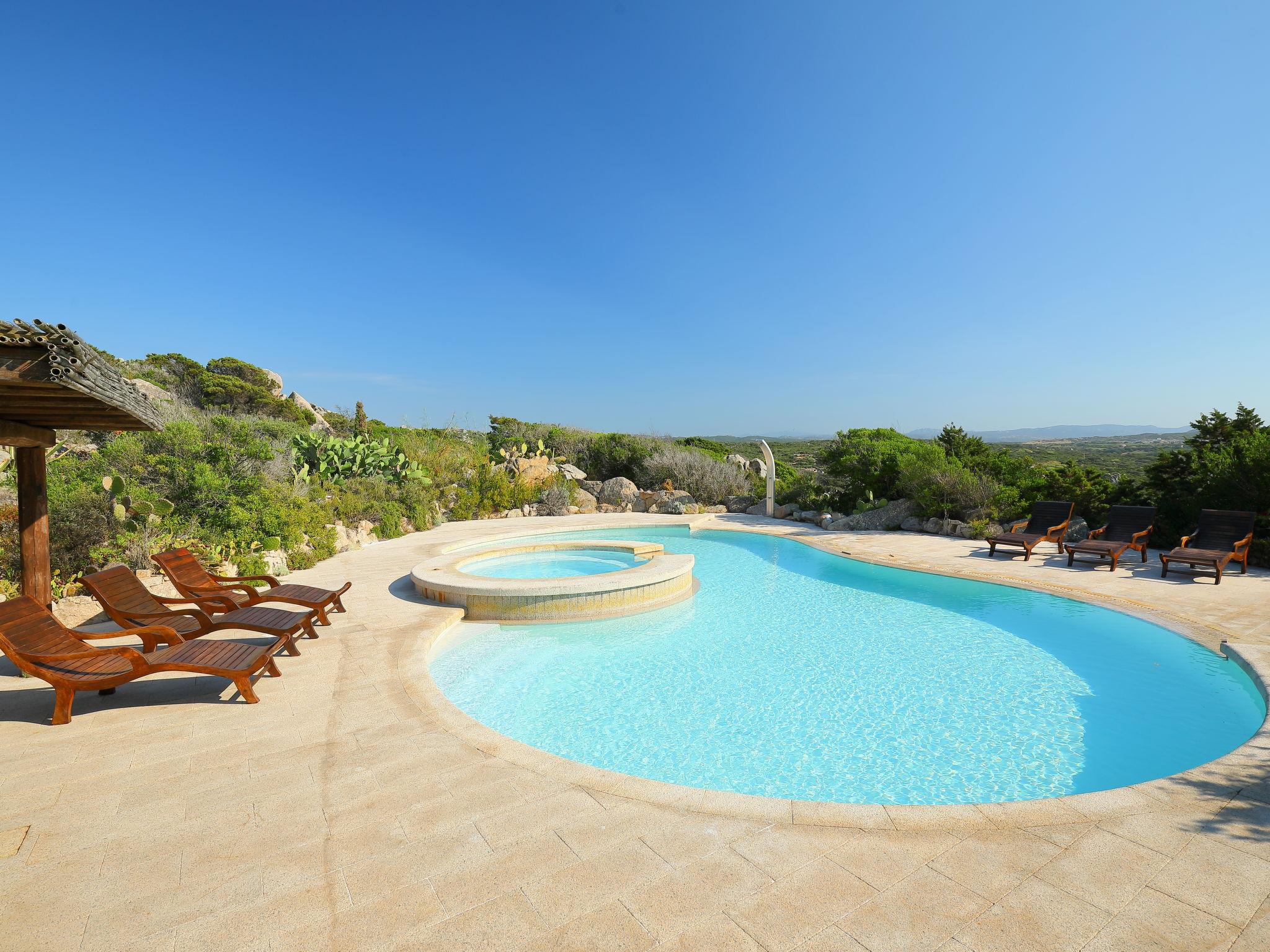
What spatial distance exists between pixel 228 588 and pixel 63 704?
2.62 meters

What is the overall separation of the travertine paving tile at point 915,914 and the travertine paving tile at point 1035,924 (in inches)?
2.1

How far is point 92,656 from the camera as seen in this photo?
12.8ft

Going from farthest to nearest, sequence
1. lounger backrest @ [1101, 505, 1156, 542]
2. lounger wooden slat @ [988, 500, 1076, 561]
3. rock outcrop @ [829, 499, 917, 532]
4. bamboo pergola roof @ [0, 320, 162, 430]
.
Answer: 1. rock outcrop @ [829, 499, 917, 532]
2. lounger wooden slat @ [988, 500, 1076, 561]
3. lounger backrest @ [1101, 505, 1156, 542]
4. bamboo pergola roof @ [0, 320, 162, 430]

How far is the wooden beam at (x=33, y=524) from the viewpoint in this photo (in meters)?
4.63

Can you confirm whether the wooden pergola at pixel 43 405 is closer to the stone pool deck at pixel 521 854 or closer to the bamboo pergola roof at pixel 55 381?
the bamboo pergola roof at pixel 55 381

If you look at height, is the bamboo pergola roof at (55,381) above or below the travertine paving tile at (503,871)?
above

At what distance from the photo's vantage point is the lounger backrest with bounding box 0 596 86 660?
3869mm

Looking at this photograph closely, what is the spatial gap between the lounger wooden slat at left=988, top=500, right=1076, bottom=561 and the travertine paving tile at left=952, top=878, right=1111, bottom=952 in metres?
9.12

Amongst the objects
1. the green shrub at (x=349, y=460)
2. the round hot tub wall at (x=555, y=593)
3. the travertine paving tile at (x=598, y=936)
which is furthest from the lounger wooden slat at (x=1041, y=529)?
the green shrub at (x=349, y=460)

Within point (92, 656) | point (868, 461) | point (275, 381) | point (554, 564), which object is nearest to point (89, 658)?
point (92, 656)

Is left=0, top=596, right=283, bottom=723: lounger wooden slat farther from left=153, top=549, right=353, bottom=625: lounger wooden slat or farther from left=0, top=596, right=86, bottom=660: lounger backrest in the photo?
left=153, top=549, right=353, bottom=625: lounger wooden slat

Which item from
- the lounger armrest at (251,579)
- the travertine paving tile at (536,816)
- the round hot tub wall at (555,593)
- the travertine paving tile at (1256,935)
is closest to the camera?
the travertine paving tile at (1256,935)

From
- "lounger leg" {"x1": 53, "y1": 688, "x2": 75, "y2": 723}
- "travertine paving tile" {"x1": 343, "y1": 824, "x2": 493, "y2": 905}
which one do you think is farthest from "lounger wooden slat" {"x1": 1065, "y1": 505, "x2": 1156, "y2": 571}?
Result: "lounger leg" {"x1": 53, "y1": 688, "x2": 75, "y2": 723}

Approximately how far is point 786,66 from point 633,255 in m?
10.1
